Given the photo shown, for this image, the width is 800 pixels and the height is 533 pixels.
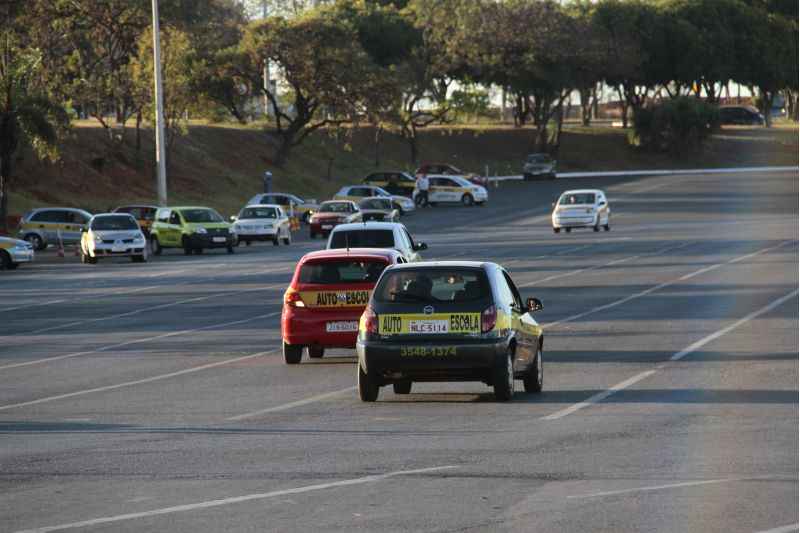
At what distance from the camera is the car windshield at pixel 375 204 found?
Result: 67062 millimetres

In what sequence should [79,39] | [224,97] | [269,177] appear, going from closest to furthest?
[269,177], [79,39], [224,97]

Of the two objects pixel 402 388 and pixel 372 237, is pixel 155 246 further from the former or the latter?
pixel 402 388

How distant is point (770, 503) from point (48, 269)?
126 ft

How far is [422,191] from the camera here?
85312 mm

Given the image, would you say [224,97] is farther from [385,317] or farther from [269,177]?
[385,317]

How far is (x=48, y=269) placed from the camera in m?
47.2

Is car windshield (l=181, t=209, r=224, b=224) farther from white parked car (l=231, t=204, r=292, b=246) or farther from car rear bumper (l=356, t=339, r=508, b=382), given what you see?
car rear bumper (l=356, t=339, r=508, b=382)

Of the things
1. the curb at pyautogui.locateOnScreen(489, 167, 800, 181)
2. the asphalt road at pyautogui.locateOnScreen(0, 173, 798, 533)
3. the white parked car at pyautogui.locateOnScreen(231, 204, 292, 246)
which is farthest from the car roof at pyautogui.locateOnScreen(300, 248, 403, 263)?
the curb at pyautogui.locateOnScreen(489, 167, 800, 181)

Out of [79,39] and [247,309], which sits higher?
[79,39]

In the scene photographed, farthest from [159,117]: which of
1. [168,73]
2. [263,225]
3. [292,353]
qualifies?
[292,353]

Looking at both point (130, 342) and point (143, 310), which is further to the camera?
point (143, 310)

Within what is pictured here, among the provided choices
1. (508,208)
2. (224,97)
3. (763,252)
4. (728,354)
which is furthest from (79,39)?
(728,354)

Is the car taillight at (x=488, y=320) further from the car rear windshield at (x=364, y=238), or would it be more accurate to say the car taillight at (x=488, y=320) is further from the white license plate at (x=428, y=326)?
the car rear windshield at (x=364, y=238)

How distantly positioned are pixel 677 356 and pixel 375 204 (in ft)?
151
